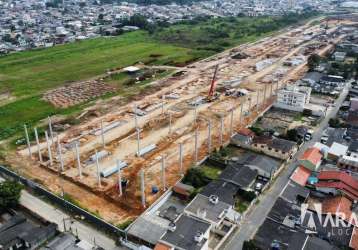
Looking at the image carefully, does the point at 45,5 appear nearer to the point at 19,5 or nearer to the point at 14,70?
the point at 19,5

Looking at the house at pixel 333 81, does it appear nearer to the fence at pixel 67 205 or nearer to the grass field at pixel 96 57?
the grass field at pixel 96 57

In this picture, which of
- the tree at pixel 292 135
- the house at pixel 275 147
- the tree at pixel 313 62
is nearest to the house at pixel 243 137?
the house at pixel 275 147

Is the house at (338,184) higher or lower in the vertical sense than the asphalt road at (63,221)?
higher

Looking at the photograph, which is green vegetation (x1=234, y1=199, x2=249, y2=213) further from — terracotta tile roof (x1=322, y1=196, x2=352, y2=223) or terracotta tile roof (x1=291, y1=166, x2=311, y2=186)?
terracotta tile roof (x1=322, y1=196, x2=352, y2=223)

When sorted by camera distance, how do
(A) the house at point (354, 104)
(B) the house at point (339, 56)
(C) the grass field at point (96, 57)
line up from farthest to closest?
(B) the house at point (339, 56)
(C) the grass field at point (96, 57)
(A) the house at point (354, 104)

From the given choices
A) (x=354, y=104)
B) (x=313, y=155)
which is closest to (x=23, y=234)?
(x=313, y=155)

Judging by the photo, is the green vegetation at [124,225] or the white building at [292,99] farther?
the white building at [292,99]
